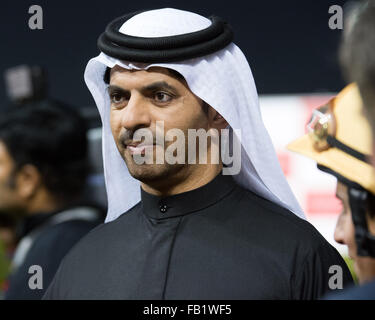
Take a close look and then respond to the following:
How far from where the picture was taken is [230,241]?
70.3 inches

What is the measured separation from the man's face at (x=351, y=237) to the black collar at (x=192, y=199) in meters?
0.33

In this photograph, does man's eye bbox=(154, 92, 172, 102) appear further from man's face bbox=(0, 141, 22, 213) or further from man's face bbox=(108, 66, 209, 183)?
man's face bbox=(0, 141, 22, 213)

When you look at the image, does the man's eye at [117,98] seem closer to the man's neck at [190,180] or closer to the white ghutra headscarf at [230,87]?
the white ghutra headscarf at [230,87]

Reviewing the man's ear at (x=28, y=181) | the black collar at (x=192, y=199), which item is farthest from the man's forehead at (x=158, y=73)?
the man's ear at (x=28, y=181)

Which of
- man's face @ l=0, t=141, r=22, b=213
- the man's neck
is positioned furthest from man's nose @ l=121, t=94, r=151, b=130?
man's face @ l=0, t=141, r=22, b=213

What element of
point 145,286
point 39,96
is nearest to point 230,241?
point 145,286

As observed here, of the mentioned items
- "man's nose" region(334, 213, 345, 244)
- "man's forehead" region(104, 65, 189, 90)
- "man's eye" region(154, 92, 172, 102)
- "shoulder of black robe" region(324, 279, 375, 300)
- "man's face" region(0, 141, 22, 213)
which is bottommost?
"man's face" region(0, 141, 22, 213)

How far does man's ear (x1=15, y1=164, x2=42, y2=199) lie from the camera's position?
8.41 ft

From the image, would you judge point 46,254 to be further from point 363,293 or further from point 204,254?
point 363,293

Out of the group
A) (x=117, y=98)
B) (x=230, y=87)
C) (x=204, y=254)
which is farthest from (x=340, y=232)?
(x=117, y=98)

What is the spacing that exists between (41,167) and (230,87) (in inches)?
37.2

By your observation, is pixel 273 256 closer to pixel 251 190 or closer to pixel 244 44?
pixel 251 190

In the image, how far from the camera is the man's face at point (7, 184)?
8.53 feet

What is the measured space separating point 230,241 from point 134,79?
1.35 ft
